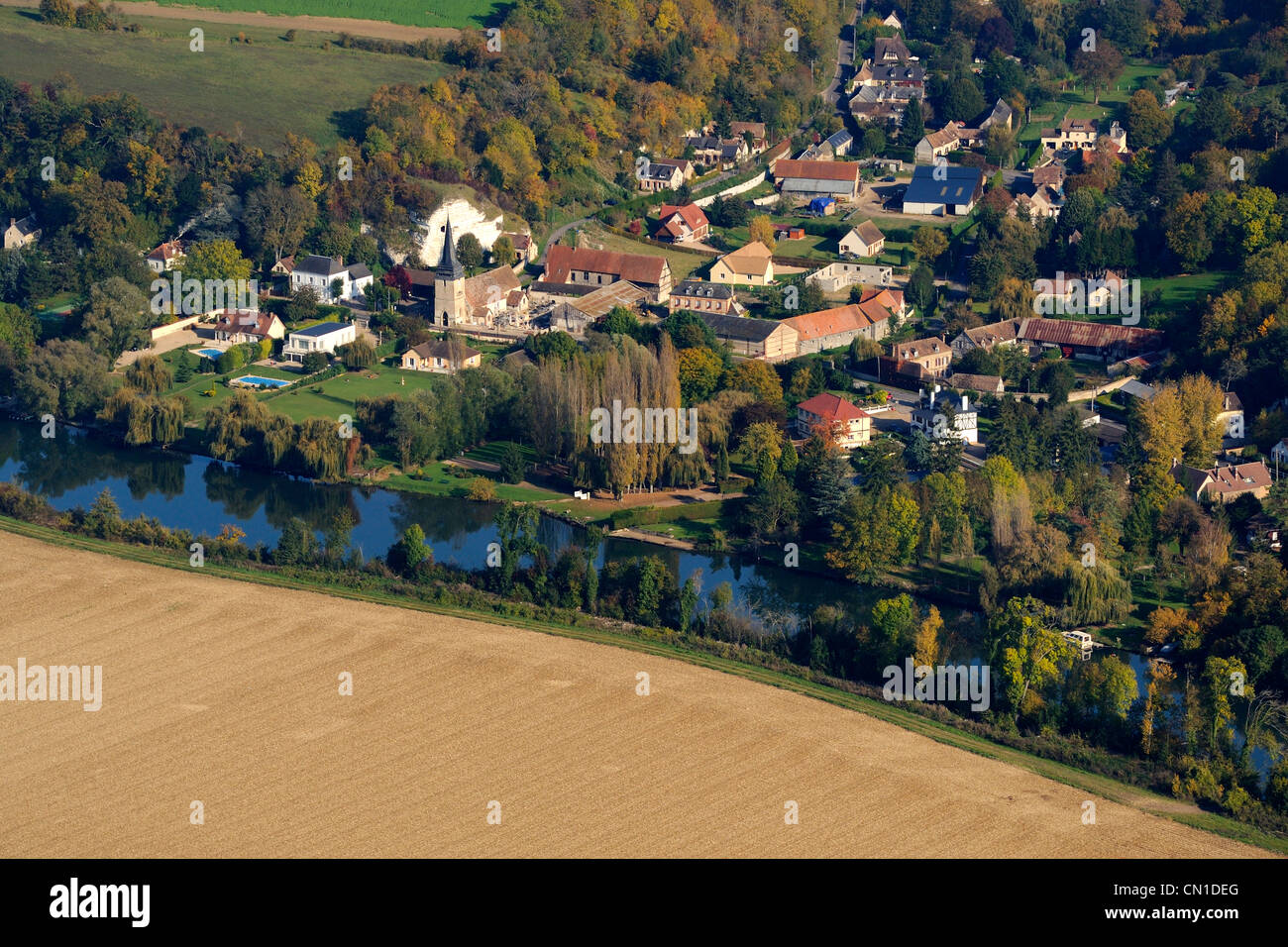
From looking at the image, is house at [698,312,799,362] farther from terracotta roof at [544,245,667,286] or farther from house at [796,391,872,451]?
house at [796,391,872,451]

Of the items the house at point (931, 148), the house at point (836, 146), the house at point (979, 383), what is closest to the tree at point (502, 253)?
the house at point (836, 146)

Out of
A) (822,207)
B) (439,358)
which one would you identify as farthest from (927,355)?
(822,207)

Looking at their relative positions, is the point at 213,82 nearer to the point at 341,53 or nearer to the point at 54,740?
the point at 341,53

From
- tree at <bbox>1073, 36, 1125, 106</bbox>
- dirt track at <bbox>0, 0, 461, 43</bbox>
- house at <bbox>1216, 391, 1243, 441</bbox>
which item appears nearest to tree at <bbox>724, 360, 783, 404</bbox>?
house at <bbox>1216, 391, 1243, 441</bbox>

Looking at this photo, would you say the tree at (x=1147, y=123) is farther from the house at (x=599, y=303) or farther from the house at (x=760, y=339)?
the house at (x=760, y=339)

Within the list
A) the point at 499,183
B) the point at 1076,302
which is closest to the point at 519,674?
the point at 1076,302

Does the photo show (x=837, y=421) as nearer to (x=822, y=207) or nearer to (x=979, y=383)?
(x=979, y=383)
